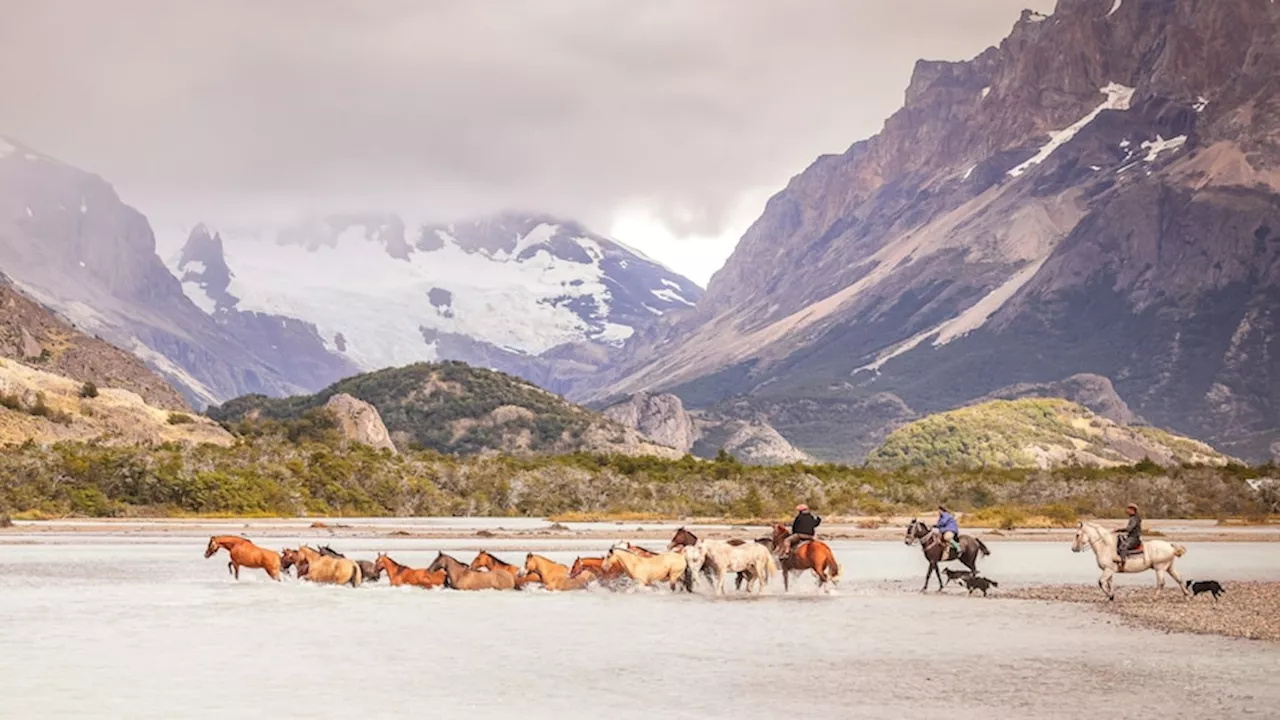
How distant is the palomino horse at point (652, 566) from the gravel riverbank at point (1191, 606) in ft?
29.5

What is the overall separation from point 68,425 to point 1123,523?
68.5 m

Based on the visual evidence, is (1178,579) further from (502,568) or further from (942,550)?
(502,568)

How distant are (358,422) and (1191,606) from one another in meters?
106

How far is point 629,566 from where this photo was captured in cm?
4144

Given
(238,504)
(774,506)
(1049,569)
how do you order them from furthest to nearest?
(774,506) < (238,504) < (1049,569)

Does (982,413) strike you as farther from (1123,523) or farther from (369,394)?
(1123,523)

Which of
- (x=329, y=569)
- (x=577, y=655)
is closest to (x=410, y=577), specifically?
(x=329, y=569)

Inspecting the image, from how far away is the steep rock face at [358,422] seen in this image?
13350 centimetres

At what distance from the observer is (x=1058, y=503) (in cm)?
10619

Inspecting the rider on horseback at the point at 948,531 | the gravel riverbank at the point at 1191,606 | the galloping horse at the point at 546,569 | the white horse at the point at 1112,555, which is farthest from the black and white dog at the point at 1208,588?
the galloping horse at the point at 546,569

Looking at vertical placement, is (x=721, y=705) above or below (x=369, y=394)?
below

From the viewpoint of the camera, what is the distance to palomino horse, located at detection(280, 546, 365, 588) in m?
42.3

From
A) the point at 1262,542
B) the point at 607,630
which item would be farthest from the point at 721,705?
the point at 1262,542

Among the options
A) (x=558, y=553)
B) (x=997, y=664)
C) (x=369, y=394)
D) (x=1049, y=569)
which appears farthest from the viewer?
(x=369, y=394)
